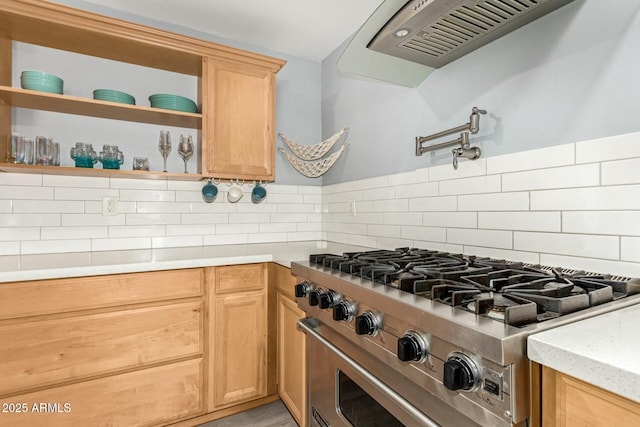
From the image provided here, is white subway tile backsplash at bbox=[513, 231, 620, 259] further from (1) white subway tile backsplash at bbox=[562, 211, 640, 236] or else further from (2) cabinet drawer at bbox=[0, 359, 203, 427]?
(2) cabinet drawer at bbox=[0, 359, 203, 427]

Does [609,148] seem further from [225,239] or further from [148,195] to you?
[148,195]

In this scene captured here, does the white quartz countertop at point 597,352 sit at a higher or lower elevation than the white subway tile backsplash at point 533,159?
lower

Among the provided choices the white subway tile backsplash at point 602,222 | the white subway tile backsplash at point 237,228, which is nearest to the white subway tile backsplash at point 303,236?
the white subway tile backsplash at point 237,228

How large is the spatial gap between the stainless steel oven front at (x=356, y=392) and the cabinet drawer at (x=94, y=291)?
0.66 metres

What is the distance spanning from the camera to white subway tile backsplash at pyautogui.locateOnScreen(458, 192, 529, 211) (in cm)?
124

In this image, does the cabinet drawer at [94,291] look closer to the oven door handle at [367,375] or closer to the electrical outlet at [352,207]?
the oven door handle at [367,375]

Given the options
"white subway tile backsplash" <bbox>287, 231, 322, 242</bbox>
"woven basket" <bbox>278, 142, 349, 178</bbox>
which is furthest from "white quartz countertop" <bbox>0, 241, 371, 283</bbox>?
"woven basket" <bbox>278, 142, 349, 178</bbox>

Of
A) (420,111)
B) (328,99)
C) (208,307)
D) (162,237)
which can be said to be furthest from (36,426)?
(328,99)

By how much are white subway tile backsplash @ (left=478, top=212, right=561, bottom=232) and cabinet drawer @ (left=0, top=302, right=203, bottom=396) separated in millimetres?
1429

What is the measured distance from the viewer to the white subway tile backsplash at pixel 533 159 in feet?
3.66

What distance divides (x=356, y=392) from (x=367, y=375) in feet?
0.47

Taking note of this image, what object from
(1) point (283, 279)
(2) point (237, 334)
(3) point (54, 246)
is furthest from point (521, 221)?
(3) point (54, 246)

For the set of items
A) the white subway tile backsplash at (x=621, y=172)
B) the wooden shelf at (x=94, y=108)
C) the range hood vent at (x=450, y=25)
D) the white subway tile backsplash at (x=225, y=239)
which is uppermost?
the range hood vent at (x=450, y=25)

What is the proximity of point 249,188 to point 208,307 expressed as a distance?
0.96 meters
